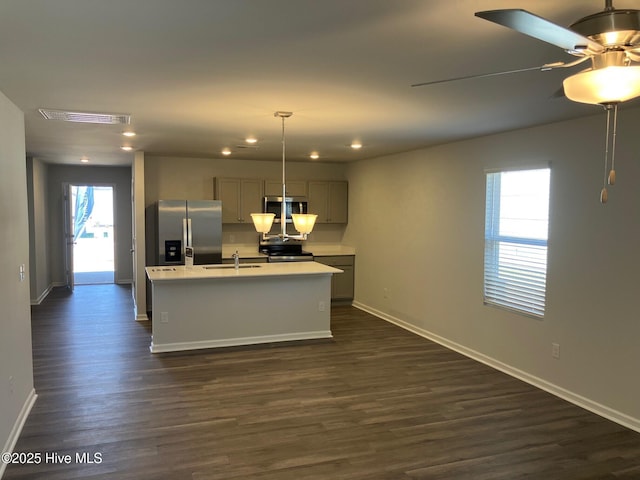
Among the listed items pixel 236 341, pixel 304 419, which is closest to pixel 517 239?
pixel 304 419

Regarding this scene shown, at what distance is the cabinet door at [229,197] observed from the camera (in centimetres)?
765

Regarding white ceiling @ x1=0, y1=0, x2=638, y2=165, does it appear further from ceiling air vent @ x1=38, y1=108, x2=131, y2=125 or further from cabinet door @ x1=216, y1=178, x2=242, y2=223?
cabinet door @ x1=216, y1=178, x2=242, y2=223

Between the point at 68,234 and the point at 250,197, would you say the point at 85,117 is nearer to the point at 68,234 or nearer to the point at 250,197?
the point at 250,197

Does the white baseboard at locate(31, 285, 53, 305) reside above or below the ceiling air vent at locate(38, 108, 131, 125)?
below

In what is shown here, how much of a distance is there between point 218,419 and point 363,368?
5.72 ft

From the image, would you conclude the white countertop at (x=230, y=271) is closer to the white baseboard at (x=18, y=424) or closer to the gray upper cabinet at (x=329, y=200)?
the white baseboard at (x=18, y=424)

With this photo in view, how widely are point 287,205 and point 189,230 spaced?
1.76 meters

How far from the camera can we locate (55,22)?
2.00m

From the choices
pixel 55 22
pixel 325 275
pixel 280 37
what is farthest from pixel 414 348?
pixel 55 22

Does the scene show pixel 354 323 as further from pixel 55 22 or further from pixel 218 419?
pixel 55 22

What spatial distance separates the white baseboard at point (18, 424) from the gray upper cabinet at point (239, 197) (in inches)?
163

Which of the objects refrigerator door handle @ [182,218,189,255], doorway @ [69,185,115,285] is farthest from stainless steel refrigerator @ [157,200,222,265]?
doorway @ [69,185,115,285]

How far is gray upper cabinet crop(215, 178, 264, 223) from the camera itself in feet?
25.1

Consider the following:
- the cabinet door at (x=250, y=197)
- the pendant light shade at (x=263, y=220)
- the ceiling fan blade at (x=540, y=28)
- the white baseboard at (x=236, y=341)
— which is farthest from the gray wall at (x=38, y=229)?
the ceiling fan blade at (x=540, y=28)
